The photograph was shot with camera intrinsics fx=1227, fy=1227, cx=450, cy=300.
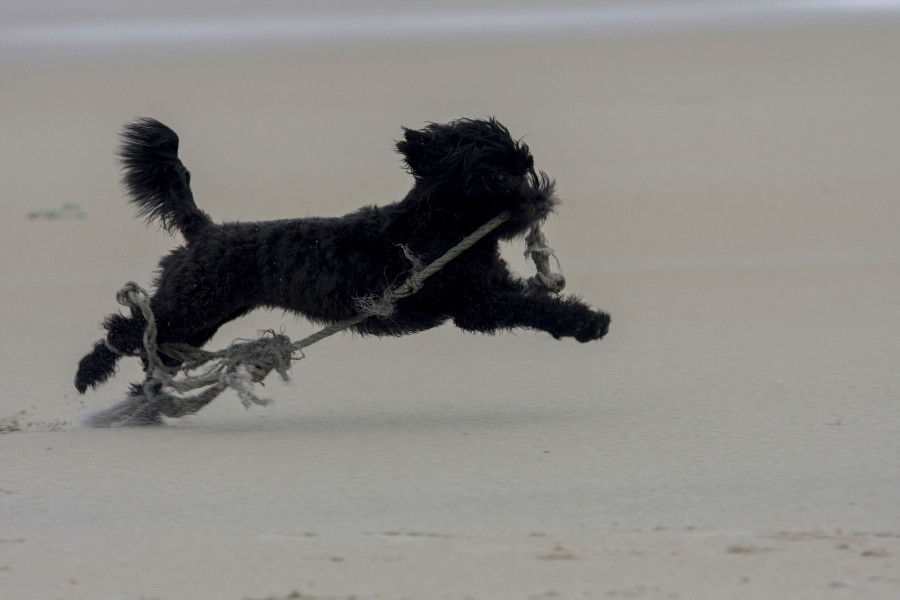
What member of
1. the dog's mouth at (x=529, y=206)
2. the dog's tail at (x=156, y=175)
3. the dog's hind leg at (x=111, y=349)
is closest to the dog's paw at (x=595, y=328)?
the dog's mouth at (x=529, y=206)

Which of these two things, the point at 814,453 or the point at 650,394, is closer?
the point at 814,453

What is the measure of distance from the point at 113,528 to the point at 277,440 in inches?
47.5

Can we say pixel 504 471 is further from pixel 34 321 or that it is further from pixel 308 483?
pixel 34 321

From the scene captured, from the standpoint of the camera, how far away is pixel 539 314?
507cm

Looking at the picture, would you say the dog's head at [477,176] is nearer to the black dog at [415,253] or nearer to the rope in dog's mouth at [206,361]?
the black dog at [415,253]

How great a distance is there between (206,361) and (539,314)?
1507 mm

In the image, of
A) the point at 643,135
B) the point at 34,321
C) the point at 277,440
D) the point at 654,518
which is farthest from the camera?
the point at 643,135

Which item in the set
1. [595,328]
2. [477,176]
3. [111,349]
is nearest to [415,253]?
[477,176]

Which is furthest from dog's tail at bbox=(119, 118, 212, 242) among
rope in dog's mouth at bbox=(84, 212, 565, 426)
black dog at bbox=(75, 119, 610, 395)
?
rope in dog's mouth at bbox=(84, 212, 565, 426)

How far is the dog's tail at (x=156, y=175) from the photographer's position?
5430 mm

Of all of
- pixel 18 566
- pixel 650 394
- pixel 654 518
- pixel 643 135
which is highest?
pixel 643 135

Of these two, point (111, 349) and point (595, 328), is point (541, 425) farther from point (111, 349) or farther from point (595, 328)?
point (111, 349)

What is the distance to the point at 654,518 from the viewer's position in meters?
3.77

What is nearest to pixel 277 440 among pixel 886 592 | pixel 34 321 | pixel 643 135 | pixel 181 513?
pixel 181 513
